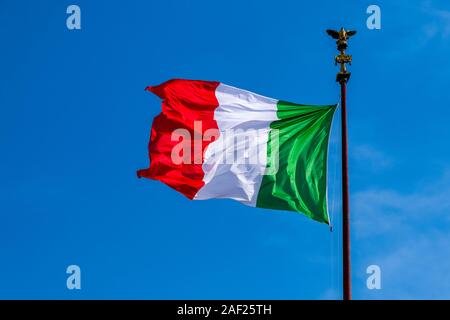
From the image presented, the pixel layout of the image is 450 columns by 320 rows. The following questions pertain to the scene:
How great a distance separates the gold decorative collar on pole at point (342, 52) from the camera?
24797mm

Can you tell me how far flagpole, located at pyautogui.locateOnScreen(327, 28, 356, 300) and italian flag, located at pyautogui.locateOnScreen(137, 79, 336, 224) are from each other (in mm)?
816

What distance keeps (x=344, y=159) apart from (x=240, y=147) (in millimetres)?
3433

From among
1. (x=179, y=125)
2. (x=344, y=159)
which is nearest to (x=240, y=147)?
(x=179, y=125)

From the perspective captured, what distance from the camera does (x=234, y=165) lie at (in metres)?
25.5

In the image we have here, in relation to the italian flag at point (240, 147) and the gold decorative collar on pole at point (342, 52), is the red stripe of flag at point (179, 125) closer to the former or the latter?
the italian flag at point (240, 147)

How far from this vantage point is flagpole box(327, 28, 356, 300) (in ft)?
72.8

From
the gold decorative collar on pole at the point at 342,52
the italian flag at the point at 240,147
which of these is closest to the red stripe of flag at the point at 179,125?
the italian flag at the point at 240,147

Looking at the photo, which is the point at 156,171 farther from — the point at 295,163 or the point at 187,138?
the point at 295,163

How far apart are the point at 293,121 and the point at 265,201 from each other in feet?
8.51

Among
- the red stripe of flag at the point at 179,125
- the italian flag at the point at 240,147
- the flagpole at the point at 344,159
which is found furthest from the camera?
the red stripe of flag at the point at 179,125

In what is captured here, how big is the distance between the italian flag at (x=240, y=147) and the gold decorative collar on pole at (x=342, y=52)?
105 centimetres

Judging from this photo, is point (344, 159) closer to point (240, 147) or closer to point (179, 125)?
point (240, 147)
